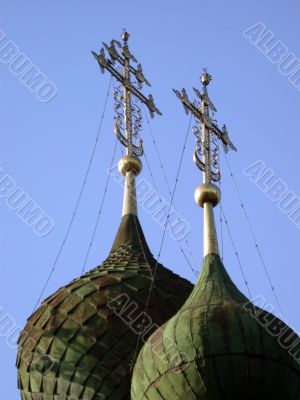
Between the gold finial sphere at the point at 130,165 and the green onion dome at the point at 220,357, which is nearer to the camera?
the green onion dome at the point at 220,357

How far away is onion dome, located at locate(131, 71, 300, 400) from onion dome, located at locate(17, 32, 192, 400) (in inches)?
86.0

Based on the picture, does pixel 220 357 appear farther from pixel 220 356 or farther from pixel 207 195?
pixel 207 195

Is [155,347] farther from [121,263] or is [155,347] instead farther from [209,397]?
[121,263]

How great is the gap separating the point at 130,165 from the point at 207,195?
3.59 metres

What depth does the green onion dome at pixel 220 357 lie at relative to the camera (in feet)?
53.0

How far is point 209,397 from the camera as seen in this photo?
16062 millimetres

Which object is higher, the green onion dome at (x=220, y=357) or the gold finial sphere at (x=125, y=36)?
the gold finial sphere at (x=125, y=36)

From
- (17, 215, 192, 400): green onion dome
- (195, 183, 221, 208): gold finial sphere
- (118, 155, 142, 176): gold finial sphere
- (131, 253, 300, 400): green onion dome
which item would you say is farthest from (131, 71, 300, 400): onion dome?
(118, 155, 142, 176): gold finial sphere

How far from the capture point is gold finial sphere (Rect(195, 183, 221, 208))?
19.6 metres

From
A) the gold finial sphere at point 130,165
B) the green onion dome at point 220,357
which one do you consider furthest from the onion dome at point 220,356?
the gold finial sphere at point 130,165

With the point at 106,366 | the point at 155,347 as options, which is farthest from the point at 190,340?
the point at 106,366

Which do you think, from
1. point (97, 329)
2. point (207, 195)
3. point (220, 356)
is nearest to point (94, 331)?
point (97, 329)

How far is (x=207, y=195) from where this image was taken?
64.3 ft

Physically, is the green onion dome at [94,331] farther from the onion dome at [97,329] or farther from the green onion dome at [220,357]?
the green onion dome at [220,357]
